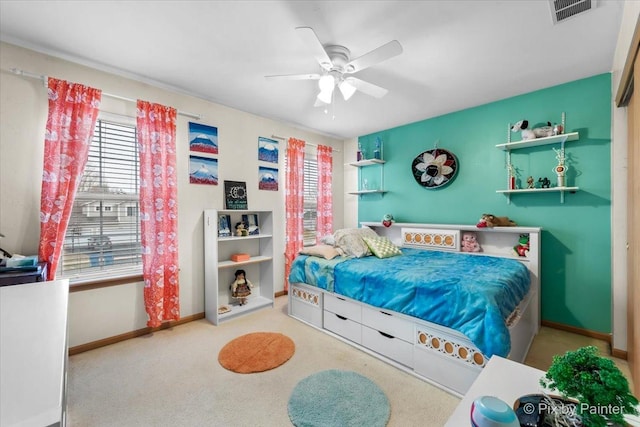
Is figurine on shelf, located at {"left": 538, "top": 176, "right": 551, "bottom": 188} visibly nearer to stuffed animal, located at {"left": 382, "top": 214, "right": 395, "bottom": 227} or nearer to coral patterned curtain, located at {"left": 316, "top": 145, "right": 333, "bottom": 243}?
stuffed animal, located at {"left": 382, "top": 214, "right": 395, "bottom": 227}

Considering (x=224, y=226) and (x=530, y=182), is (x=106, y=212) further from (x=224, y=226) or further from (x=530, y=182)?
(x=530, y=182)

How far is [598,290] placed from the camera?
2688 millimetres

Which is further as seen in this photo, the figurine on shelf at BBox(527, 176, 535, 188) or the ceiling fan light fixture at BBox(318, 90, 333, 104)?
the figurine on shelf at BBox(527, 176, 535, 188)

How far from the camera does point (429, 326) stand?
2.04 m

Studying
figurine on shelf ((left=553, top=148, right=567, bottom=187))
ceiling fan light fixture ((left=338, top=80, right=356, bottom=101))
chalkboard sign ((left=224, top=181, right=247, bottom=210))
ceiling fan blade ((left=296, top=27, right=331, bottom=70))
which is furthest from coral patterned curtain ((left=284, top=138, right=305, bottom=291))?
figurine on shelf ((left=553, top=148, right=567, bottom=187))

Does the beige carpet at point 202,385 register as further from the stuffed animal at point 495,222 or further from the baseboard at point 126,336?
the stuffed animal at point 495,222

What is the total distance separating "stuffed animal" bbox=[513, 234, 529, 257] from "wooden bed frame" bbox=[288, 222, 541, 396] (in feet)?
0.20

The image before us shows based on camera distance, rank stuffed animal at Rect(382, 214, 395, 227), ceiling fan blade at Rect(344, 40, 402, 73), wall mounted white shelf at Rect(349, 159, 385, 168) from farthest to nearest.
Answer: wall mounted white shelf at Rect(349, 159, 385, 168) < stuffed animal at Rect(382, 214, 395, 227) < ceiling fan blade at Rect(344, 40, 402, 73)

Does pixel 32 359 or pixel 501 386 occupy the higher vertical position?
pixel 32 359

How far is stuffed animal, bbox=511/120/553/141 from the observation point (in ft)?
9.45

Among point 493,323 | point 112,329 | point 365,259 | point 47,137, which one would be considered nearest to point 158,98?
point 47,137

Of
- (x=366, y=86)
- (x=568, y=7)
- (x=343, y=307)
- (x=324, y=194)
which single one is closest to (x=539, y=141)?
(x=568, y=7)

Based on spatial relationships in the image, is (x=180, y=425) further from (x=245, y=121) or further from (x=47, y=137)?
(x=245, y=121)

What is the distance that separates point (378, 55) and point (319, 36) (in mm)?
509
